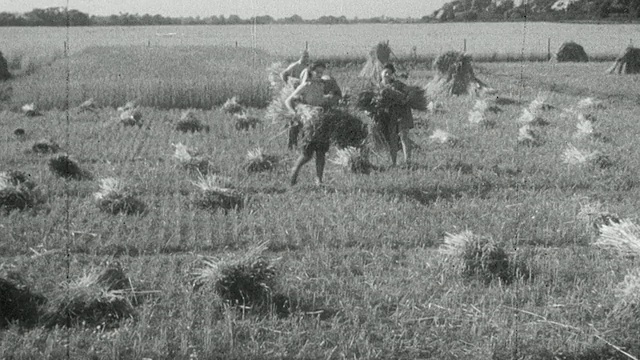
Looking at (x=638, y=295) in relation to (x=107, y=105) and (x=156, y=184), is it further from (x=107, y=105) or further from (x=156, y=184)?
(x=107, y=105)

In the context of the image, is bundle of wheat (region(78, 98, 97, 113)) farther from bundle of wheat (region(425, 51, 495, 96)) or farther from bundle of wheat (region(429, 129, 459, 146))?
bundle of wheat (region(425, 51, 495, 96))

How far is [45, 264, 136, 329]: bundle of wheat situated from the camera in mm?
5629

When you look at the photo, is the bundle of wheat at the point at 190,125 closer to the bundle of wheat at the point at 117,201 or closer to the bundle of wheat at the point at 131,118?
the bundle of wheat at the point at 131,118

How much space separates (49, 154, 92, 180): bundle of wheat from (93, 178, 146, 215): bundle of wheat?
63.4 inches

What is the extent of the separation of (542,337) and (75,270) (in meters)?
4.05

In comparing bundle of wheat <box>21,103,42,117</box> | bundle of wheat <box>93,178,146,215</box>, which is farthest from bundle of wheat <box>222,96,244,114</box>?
bundle of wheat <box>93,178,146,215</box>

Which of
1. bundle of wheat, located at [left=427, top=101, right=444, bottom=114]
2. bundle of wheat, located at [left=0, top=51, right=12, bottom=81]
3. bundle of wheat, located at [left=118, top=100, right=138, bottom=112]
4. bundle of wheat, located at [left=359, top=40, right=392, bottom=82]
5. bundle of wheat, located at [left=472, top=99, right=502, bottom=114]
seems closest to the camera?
bundle of wheat, located at [left=118, top=100, right=138, bottom=112]

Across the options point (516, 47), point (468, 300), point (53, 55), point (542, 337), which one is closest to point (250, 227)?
point (468, 300)

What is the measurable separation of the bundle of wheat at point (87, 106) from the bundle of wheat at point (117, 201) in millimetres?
10221

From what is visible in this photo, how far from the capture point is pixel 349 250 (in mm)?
7582

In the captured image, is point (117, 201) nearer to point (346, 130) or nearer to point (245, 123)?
point (346, 130)

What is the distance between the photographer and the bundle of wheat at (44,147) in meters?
12.4

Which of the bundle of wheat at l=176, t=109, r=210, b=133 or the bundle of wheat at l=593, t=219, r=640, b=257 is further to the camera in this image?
the bundle of wheat at l=176, t=109, r=210, b=133

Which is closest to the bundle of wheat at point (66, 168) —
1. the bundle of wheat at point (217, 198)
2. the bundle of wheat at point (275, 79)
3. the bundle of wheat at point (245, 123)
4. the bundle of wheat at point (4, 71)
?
the bundle of wheat at point (217, 198)
